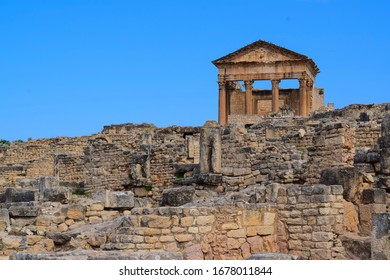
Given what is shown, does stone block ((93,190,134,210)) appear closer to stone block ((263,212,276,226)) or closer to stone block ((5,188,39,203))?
stone block ((263,212,276,226))

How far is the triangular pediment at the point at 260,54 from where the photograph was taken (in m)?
49.8

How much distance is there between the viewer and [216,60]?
5072cm

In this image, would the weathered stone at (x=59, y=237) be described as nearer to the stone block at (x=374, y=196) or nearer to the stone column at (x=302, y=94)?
the stone block at (x=374, y=196)

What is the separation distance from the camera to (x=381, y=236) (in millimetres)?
9047

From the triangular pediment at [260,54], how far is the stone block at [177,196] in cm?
3471

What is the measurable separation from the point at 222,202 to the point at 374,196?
2062mm

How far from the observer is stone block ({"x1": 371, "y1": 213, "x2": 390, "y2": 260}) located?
29.5 feet

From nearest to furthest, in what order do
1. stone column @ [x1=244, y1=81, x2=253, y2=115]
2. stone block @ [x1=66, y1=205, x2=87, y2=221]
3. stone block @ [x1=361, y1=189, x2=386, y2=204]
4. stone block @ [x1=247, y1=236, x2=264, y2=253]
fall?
1. stone block @ [x1=247, y1=236, x2=264, y2=253]
2. stone block @ [x1=361, y1=189, x2=386, y2=204]
3. stone block @ [x1=66, y1=205, x2=87, y2=221]
4. stone column @ [x1=244, y1=81, x2=253, y2=115]

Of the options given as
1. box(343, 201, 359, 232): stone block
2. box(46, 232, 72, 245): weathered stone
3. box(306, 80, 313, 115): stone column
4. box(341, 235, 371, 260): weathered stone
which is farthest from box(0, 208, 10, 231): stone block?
box(306, 80, 313, 115): stone column

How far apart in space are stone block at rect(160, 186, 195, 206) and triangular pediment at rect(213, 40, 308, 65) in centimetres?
3471

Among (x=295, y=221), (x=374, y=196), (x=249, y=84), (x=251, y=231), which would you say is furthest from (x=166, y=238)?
(x=249, y=84)

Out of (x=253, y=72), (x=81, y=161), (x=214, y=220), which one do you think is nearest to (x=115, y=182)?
(x=81, y=161)
